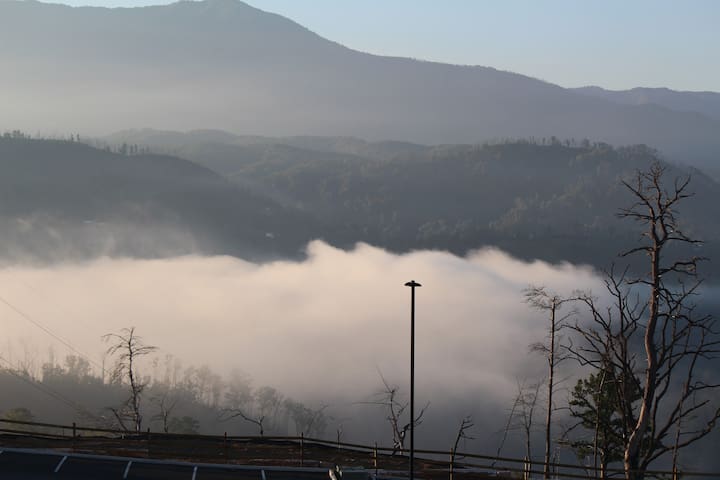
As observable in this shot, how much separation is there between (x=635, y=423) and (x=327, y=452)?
18009mm

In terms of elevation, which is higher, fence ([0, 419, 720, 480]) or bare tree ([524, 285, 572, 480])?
bare tree ([524, 285, 572, 480])

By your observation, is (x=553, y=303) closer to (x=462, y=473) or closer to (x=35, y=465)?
(x=462, y=473)

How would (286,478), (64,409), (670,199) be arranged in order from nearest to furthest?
(670,199) < (286,478) < (64,409)

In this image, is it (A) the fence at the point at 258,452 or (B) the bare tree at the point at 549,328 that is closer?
(A) the fence at the point at 258,452

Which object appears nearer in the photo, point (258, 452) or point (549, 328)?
point (258, 452)

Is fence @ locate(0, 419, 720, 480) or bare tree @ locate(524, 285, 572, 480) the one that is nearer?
fence @ locate(0, 419, 720, 480)

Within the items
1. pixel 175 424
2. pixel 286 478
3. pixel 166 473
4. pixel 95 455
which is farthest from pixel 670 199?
pixel 175 424

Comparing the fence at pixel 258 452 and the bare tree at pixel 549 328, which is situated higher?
the bare tree at pixel 549 328

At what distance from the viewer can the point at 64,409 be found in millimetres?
199125

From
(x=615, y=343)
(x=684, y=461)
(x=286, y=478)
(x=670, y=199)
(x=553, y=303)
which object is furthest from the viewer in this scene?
(x=684, y=461)

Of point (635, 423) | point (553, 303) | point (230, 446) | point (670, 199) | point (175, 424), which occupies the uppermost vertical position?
point (670, 199)

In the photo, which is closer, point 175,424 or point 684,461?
point 175,424

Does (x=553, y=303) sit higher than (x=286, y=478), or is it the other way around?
(x=553, y=303)

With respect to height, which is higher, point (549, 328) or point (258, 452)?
point (549, 328)
